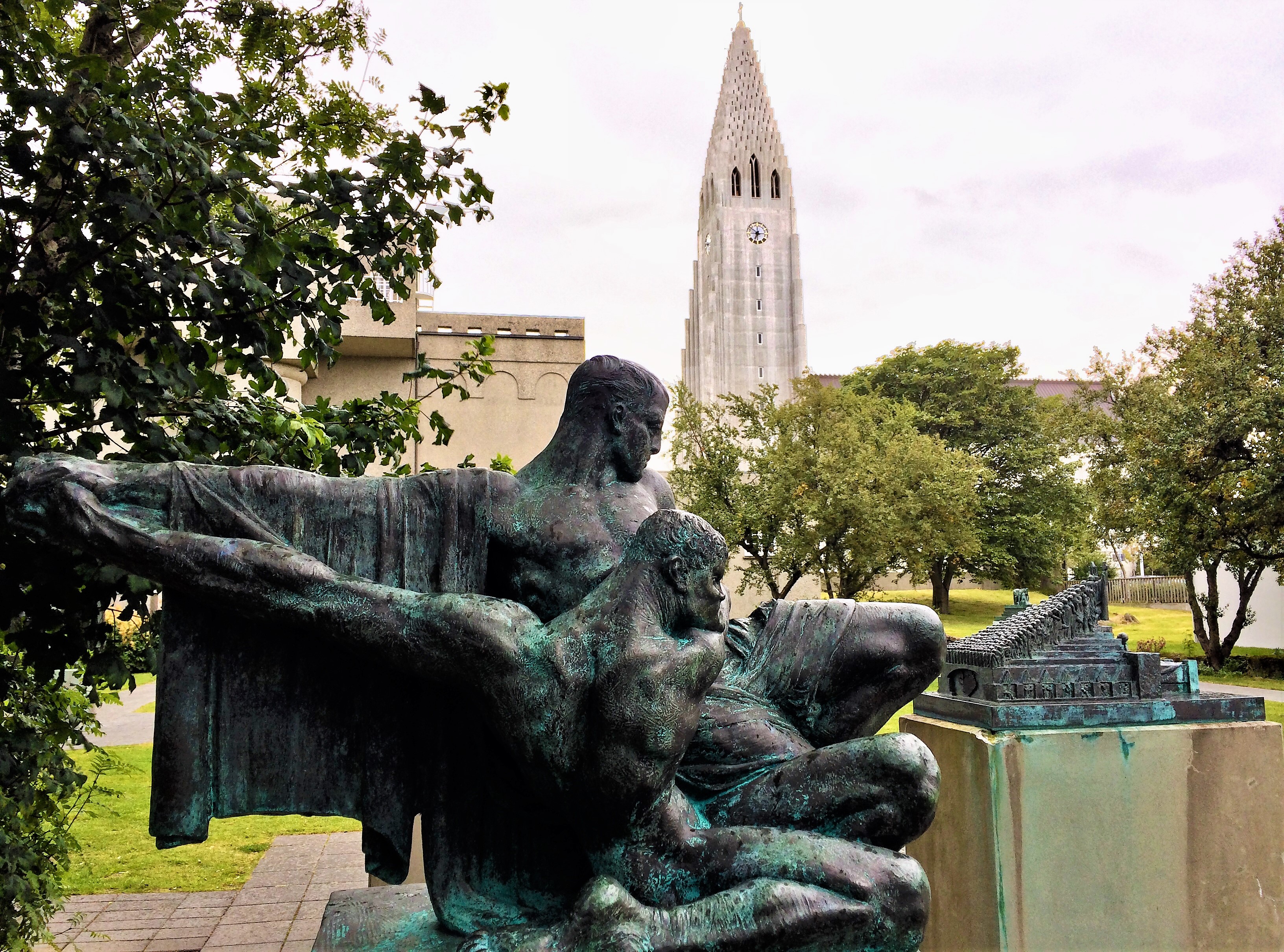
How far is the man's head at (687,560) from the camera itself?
1950 mm

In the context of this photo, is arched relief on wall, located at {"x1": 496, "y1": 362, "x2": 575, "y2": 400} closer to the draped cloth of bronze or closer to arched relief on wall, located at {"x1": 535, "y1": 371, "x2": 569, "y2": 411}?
arched relief on wall, located at {"x1": 535, "y1": 371, "x2": 569, "y2": 411}

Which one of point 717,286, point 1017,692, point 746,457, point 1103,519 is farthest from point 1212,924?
point 717,286

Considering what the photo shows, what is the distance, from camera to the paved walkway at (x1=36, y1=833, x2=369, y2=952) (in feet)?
14.0

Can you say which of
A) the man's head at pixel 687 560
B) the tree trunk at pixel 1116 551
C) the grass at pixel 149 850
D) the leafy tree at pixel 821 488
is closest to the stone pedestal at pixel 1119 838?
the man's head at pixel 687 560

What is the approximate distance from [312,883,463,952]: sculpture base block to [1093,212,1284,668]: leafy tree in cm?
1700

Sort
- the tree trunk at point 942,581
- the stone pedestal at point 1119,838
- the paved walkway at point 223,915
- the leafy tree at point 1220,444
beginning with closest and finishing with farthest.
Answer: the stone pedestal at point 1119,838 < the paved walkway at point 223,915 < the leafy tree at point 1220,444 < the tree trunk at point 942,581

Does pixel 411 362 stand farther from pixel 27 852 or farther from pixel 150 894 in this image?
pixel 27 852

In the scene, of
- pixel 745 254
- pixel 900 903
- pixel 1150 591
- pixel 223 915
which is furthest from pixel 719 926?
pixel 745 254

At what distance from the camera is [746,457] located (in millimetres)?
25547

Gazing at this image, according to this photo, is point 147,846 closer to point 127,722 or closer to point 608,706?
point 127,722

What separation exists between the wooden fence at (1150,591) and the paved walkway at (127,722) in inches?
1039

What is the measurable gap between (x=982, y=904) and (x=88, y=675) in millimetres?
3235

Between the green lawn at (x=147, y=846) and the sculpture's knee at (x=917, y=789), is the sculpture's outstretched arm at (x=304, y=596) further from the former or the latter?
the green lawn at (x=147, y=846)

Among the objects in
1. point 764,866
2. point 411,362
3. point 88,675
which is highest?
point 411,362
